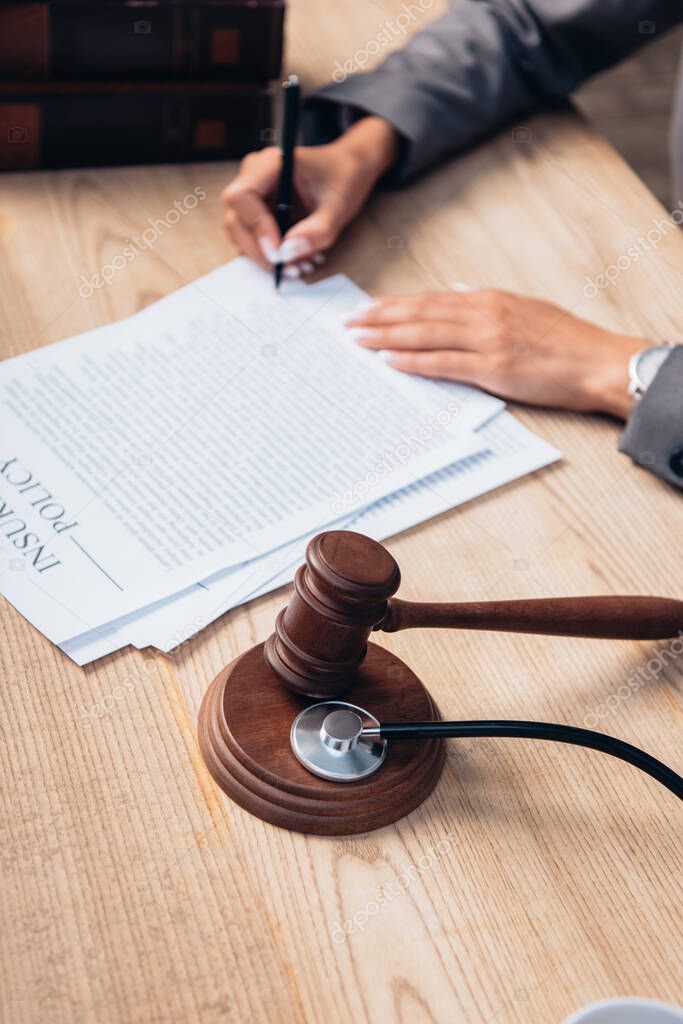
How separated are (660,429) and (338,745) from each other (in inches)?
17.5

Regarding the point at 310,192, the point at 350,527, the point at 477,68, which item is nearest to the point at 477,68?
the point at 477,68

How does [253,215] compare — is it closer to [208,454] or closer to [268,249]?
[268,249]

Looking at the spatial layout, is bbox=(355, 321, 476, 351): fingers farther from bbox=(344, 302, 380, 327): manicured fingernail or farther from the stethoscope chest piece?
the stethoscope chest piece

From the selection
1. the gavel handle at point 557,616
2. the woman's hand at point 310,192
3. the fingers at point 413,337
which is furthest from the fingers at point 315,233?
the gavel handle at point 557,616

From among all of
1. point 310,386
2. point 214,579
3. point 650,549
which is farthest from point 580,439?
point 214,579

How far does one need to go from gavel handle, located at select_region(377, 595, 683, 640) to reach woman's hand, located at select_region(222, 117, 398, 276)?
0.48 meters

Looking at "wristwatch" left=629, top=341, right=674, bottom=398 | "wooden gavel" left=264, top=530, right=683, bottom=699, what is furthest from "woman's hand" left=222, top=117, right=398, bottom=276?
"wooden gavel" left=264, top=530, right=683, bottom=699

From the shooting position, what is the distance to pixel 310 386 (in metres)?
0.95

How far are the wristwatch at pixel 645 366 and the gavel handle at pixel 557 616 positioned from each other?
0.85ft

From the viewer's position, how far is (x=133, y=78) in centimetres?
109

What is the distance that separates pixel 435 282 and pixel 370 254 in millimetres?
78

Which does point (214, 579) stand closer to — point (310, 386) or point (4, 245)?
point (310, 386)

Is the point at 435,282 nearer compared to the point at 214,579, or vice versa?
the point at 214,579

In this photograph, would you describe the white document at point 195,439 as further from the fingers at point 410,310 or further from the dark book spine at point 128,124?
the dark book spine at point 128,124
